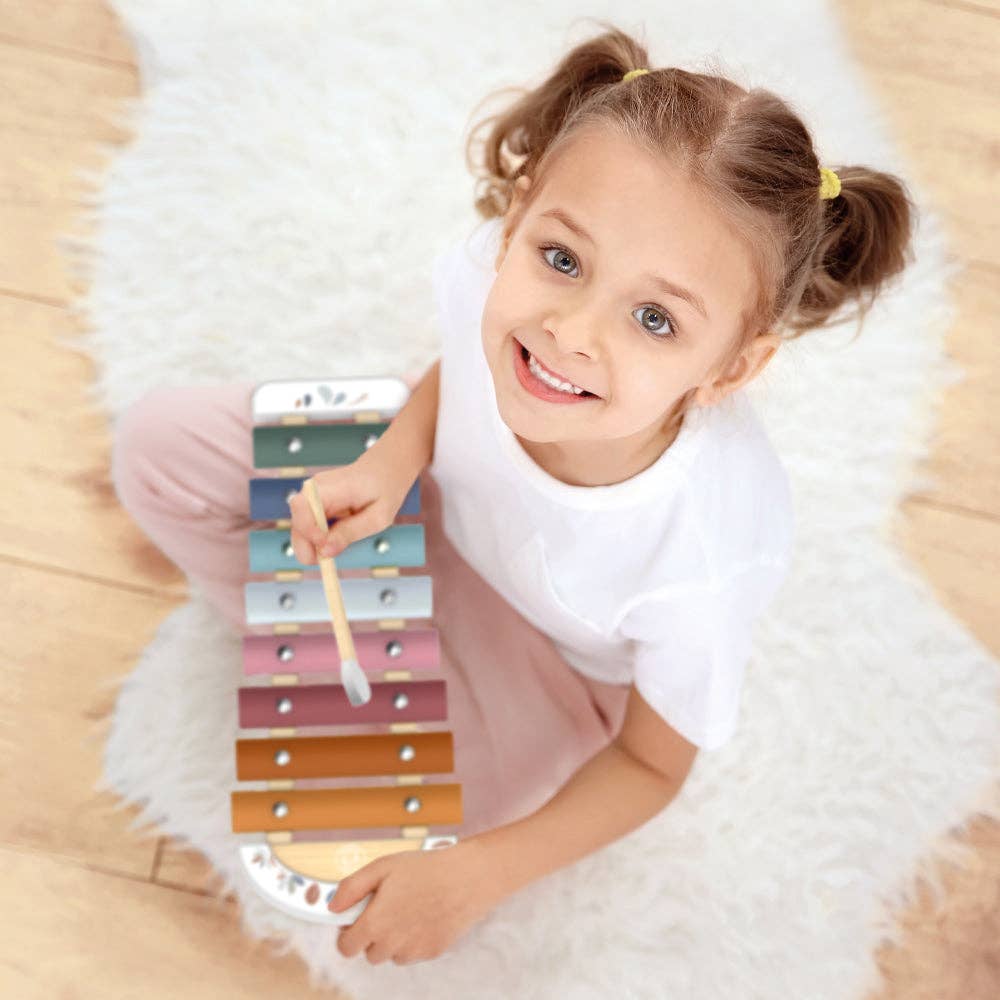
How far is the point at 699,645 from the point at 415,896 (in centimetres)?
28

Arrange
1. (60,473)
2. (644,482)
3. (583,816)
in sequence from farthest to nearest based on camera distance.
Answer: (60,473) < (583,816) < (644,482)

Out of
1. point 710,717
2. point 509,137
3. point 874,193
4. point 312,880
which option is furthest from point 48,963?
point 874,193

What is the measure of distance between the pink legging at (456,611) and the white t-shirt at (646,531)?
0.07 m

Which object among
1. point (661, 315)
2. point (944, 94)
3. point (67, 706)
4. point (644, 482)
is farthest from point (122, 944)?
point (944, 94)

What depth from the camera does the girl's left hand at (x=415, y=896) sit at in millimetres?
810

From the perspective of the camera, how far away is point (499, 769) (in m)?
0.90

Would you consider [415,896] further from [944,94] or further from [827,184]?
[944,94]

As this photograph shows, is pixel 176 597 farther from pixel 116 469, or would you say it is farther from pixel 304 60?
pixel 304 60

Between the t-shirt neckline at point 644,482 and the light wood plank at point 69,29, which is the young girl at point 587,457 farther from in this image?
the light wood plank at point 69,29

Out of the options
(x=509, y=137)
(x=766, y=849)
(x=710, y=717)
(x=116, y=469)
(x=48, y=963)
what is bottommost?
(x=48, y=963)

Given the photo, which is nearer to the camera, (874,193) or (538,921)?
(874,193)

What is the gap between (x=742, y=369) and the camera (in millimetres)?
643

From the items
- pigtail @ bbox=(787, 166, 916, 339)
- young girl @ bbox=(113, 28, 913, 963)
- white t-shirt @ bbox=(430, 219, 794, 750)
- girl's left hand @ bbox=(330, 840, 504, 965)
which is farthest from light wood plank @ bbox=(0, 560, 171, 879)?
pigtail @ bbox=(787, 166, 916, 339)

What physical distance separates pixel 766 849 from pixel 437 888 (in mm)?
321
